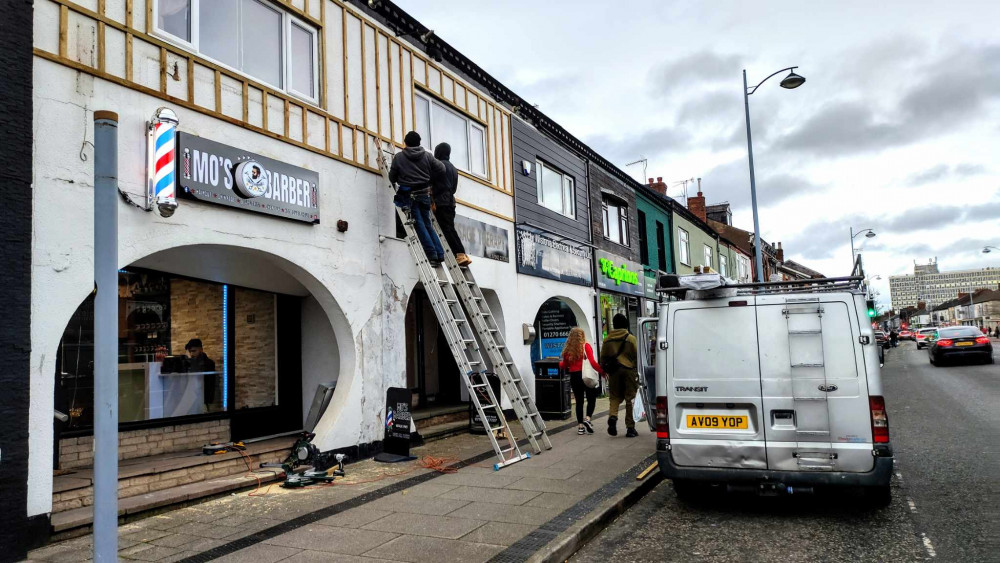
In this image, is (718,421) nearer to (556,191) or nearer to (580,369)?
(580,369)

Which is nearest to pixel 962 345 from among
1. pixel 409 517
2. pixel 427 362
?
pixel 427 362

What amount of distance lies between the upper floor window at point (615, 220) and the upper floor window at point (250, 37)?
11551 millimetres

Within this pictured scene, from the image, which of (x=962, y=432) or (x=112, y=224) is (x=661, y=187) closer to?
(x=962, y=432)

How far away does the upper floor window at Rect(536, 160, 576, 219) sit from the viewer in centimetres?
1519

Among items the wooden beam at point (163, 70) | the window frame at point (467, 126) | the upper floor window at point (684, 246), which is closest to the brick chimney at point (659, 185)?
the upper floor window at point (684, 246)

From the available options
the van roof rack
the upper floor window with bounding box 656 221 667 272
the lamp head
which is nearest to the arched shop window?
the van roof rack

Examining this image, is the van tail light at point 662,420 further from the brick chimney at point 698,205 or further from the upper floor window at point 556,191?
the brick chimney at point 698,205

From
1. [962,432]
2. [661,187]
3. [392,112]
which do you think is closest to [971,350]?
[661,187]

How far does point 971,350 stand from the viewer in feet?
78.3

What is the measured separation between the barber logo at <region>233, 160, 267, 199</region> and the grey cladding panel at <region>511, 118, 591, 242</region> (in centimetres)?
682

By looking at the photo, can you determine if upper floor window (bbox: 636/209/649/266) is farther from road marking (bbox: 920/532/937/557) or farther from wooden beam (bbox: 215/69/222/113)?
road marking (bbox: 920/532/937/557)

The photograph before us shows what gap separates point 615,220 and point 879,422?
14685 millimetres

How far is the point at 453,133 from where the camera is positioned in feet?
39.0

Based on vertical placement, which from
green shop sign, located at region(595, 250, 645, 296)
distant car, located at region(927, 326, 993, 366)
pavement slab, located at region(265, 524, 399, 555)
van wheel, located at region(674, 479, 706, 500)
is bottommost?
van wheel, located at region(674, 479, 706, 500)
